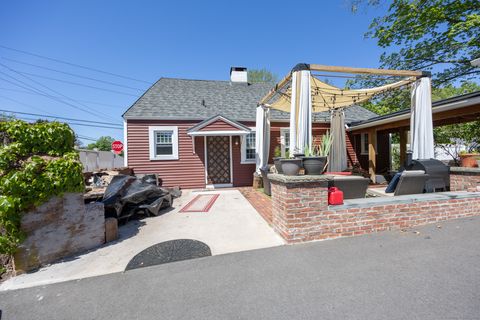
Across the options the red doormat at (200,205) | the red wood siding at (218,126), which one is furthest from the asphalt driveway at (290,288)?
the red wood siding at (218,126)

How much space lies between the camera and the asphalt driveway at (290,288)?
181cm

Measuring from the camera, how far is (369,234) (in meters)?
3.40

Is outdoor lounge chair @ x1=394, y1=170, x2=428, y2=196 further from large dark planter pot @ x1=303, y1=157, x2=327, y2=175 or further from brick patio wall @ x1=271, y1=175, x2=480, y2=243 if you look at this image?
large dark planter pot @ x1=303, y1=157, x2=327, y2=175

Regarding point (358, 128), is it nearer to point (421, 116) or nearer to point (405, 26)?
point (421, 116)

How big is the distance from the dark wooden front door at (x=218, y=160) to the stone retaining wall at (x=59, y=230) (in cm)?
581

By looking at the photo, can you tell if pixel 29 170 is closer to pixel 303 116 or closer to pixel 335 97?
pixel 303 116

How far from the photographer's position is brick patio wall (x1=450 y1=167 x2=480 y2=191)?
421 centimetres

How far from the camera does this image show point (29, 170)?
271cm

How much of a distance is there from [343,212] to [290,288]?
69.6 inches

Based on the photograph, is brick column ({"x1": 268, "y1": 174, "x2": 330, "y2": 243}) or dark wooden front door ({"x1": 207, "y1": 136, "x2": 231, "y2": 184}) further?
dark wooden front door ({"x1": 207, "y1": 136, "x2": 231, "y2": 184})

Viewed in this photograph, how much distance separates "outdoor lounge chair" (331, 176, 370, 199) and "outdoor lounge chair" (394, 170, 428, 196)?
698 mm

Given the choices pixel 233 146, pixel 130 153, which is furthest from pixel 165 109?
pixel 233 146

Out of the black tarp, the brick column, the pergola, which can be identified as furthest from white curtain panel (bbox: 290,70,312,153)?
the black tarp

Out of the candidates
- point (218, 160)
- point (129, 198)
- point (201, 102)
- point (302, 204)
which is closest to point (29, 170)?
point (129, 198)
